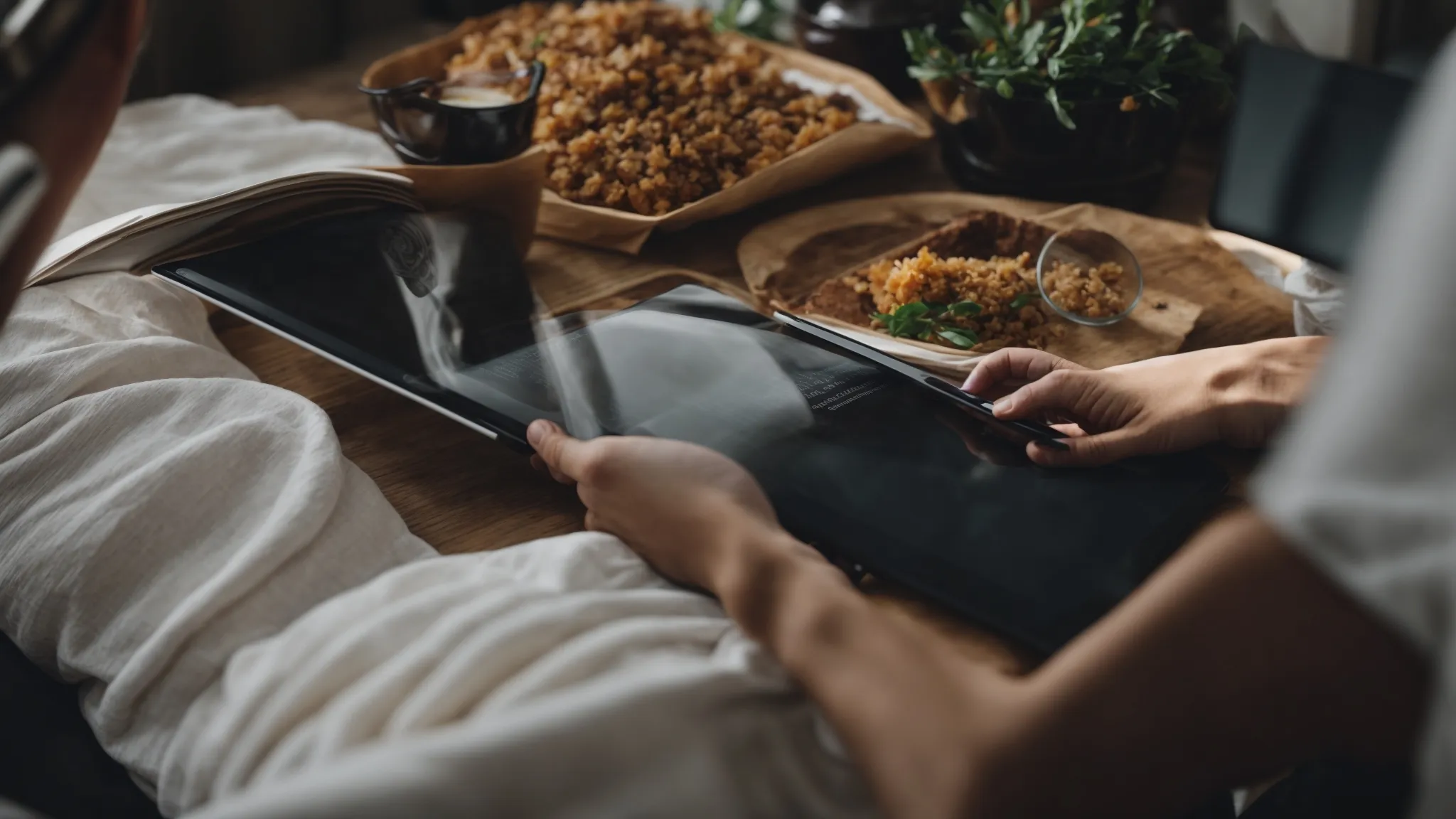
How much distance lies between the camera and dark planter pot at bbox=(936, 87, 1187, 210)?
3.47 ft

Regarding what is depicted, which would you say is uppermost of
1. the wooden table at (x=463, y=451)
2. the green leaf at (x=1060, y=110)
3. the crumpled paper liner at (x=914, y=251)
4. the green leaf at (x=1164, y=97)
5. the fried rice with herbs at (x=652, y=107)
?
the green leaf at (x=1164, y=97)

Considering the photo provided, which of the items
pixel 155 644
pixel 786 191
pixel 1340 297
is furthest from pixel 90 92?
pixel 1340 297

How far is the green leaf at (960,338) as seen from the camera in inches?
32.9

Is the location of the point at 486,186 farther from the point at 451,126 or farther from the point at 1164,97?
the point at 1164,97

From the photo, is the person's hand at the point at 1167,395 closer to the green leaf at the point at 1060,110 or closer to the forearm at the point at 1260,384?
the forearm at the point at 1260,384

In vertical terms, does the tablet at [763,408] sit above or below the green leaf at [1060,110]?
below

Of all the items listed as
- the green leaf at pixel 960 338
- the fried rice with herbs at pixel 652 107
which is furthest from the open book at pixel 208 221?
the green leaf at pixel 960 338

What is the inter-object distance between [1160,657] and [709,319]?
0.44 meters

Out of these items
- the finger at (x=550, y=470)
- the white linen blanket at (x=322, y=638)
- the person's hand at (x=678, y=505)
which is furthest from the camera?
the finger at (x=550, y=470)

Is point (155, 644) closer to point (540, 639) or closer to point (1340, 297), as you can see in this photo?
point (540, 639)

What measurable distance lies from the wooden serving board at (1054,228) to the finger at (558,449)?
33 cm

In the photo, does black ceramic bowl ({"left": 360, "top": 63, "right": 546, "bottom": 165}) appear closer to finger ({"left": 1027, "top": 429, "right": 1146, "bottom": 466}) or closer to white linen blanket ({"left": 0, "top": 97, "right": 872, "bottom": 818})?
white linen blanket ({"left": 0, "top": 97, "right": 872, "bottom": 818})

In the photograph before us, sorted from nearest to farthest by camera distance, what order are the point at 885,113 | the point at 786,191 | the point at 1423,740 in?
the point at 1423,740
the point at 786,191
the point at 885,113

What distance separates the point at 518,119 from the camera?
3.27 ft
